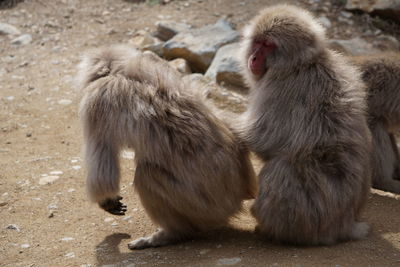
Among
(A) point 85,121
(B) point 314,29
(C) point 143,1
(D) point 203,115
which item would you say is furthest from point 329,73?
(C) point 143,1

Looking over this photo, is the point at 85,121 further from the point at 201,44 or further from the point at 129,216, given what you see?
the point at 201,44

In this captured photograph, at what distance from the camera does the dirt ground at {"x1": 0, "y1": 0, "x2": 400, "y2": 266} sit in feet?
14.8

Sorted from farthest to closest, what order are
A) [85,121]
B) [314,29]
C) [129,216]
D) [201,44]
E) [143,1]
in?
[143,1]
[201,44]
[129,216]
[314,29]
[85,121]

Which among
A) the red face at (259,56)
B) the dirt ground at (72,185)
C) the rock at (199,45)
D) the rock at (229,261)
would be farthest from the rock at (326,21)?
the rock at (229,261)

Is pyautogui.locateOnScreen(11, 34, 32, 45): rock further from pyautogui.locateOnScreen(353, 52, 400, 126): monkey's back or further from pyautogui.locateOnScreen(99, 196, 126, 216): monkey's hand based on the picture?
pyautogui.locateOnScreen(99, 196, 126, 216): monkey's hand

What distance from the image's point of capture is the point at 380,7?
32.1ft

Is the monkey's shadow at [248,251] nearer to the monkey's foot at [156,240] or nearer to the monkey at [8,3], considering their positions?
the monkey's foot at [156,240]

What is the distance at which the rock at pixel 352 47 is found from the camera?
8.34 metres

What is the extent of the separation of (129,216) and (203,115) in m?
1.38

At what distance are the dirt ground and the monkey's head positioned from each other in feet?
4.66

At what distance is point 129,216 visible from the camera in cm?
544

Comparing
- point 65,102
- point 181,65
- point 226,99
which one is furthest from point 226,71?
point 65,102

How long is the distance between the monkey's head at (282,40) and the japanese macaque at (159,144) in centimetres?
67

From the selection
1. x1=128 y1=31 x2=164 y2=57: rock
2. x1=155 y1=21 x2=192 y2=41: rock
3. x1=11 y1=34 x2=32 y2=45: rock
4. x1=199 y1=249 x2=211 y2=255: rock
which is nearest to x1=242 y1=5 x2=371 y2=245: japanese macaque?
x1=199 y1=249 x2=211 y2=255: rock
